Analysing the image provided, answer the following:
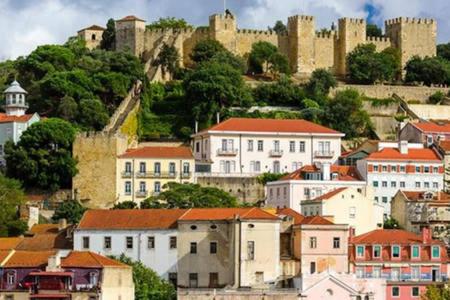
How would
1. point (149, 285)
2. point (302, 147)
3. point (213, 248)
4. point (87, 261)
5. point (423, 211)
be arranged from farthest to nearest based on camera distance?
1. point (302, 147)
2. point (423, 211)
3. point (213, 248)
4. point (149, 285)
5. point (87, 261)

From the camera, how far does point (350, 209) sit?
244 feet

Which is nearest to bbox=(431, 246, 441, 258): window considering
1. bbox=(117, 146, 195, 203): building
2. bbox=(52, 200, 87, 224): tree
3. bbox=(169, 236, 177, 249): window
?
bbox=(169, 236, 177, 249): window

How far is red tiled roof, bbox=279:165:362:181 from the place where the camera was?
79750mm

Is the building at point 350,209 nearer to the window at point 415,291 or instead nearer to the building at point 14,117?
the window at point 415,291

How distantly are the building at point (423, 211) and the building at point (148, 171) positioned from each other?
11.1 m

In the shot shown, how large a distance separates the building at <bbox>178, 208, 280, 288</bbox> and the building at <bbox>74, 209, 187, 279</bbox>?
54cm

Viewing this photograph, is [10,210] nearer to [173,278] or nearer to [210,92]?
[173,278]

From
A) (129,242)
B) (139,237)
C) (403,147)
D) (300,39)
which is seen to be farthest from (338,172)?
(300,39)

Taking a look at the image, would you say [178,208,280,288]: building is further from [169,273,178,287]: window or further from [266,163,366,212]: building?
[266,163,366,212]: building

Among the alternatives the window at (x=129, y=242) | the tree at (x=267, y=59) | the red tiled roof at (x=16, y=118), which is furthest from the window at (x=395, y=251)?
the tree at (x=267, y=59)

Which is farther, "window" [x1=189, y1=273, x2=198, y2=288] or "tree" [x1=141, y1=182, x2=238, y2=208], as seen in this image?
"tree" [x1=141, y1=182, x2=238, y2=208]

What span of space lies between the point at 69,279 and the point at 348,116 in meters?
34.4

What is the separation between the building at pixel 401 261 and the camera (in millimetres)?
65188

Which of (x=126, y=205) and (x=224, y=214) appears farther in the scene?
(x=126, y=205)
